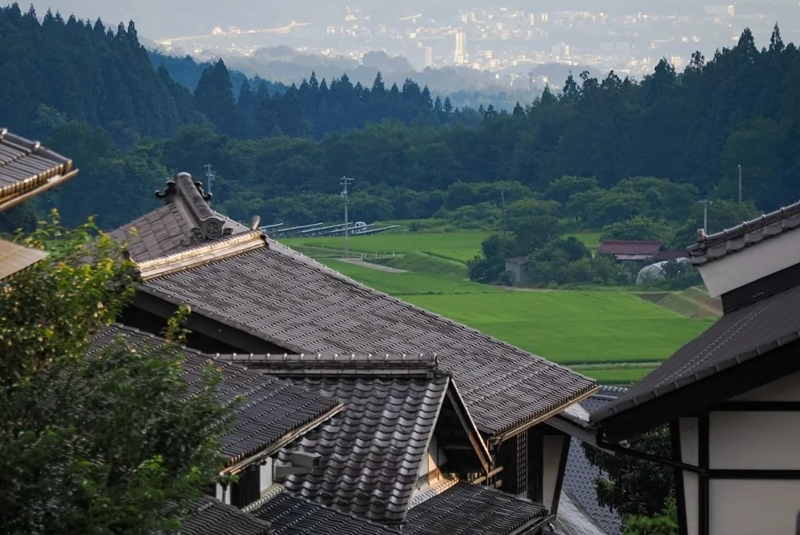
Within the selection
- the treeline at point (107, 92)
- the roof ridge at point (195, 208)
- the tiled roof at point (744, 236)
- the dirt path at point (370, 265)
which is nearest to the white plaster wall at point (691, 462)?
the tiled roof at point (744, 236)

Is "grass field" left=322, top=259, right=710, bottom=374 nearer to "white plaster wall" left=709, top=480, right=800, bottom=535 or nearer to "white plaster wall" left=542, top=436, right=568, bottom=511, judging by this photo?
"white plaster wall" left=542, top=436, right=568, bottom=511

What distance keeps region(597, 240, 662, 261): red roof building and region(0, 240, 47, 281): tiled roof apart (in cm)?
7116

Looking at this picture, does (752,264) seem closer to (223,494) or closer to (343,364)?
(343,364)

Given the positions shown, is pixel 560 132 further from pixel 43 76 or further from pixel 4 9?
pixel 4 9

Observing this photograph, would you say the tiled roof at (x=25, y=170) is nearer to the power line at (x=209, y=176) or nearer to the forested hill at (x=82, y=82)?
the power line at (x=209, y=176)

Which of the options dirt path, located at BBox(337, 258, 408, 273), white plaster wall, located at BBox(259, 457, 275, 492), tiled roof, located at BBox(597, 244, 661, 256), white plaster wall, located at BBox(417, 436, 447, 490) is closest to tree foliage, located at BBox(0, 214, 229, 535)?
white plaster wall, located at BBox(259, 457, 275, 492)

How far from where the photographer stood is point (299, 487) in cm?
816

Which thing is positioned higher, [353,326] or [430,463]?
[353,326]

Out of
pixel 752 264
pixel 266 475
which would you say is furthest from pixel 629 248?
pixel 266 475

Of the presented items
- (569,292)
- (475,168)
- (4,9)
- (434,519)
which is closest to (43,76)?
(4,9)

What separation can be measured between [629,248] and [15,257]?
73251 mm

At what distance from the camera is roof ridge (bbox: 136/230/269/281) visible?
33.6 ft

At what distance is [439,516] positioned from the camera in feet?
28.0

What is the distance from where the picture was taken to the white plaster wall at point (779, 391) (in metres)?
6.42
